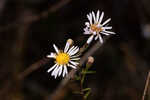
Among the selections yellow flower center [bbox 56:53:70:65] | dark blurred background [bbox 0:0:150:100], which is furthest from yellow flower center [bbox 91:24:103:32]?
dark blurred background [bbox 0:0:150:100]

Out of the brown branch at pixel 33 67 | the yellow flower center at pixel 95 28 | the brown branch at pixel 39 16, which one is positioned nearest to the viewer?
the yellow flower center at pixel 95 28

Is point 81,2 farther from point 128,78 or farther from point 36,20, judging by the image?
point 128,78

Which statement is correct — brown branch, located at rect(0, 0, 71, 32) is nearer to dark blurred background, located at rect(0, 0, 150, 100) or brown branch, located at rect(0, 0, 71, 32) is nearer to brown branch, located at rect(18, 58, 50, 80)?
dark blurred background, located at rect(0, 0, 150, 100)

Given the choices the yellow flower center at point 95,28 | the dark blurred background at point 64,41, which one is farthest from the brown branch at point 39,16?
the yellow flower center at point 95,28

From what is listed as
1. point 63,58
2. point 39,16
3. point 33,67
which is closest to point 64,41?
point 39,16

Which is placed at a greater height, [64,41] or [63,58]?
[64,41]

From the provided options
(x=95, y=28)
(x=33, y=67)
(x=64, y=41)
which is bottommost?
(x=33, y=67)

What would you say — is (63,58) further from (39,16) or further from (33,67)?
(39,16)

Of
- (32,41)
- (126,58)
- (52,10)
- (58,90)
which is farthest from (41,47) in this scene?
(126,58)

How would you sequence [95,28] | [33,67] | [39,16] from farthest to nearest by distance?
[39,16], [33,67], [95,28]

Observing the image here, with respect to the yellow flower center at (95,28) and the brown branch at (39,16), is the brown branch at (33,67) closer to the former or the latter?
the brown branch at (39,16)
